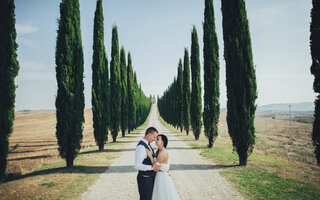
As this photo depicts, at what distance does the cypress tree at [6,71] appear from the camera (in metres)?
6.67

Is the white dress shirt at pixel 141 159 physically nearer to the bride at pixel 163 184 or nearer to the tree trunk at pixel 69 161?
the bride at pixel 163 184

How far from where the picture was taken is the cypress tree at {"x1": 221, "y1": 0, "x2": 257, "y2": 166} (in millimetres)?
9141

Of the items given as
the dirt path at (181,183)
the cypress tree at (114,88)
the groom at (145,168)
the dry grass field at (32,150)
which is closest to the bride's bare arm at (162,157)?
the groom at (145,168)

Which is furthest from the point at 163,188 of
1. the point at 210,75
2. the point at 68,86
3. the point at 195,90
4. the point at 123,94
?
the point at 123,94

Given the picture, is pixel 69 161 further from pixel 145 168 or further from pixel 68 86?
pixel 145 168

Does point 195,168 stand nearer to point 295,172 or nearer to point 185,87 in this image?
point 295,172

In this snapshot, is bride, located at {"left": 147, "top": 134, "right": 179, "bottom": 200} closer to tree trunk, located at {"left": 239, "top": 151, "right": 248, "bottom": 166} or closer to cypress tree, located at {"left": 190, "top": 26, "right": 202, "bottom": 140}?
tree trunk, located at {"left": 239, "top": 151, "right": 248, "bottom": 166}

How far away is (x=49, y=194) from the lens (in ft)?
18.9

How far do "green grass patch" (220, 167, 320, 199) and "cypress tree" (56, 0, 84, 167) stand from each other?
25.9 feet

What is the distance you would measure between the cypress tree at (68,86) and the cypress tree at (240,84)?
8.68 meters

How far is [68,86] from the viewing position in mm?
9023

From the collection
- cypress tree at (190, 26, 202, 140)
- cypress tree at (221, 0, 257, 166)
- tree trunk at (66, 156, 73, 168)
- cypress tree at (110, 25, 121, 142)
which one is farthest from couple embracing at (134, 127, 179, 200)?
cypress tree at (110, 25, 121, 142)

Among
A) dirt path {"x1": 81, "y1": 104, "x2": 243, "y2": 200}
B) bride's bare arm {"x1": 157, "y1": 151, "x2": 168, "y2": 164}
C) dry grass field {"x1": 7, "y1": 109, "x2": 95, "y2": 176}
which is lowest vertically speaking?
dry grass field {"x1": 7, "y1": 109, "x2": 95, "y2": 176}

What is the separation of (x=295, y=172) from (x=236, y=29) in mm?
7649
